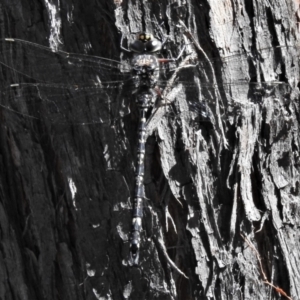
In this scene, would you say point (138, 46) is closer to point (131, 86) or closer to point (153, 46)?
point (153, 46)

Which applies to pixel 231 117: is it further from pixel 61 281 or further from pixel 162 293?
pixel 61 281

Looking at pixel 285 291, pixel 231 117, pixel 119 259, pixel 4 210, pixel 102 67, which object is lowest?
pixel 285 291

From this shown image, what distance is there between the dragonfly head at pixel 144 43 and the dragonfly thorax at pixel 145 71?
6cm

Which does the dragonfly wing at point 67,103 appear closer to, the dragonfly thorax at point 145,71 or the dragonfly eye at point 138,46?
the dragonfly thorax at point 145,71

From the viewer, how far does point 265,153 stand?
2234 mm

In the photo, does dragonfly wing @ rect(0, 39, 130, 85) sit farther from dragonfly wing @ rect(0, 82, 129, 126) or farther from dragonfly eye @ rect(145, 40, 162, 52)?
dragonfly eye @ rect(145, 40, 162, 52)

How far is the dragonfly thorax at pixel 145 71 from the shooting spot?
7.50ft

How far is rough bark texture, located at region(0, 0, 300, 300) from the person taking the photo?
2.20 meters

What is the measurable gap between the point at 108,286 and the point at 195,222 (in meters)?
0.35

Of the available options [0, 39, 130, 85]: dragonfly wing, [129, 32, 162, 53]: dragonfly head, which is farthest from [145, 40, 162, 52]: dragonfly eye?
[0, 39, 130, 85]: dragonfly wing

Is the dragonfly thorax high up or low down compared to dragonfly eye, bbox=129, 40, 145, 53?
down

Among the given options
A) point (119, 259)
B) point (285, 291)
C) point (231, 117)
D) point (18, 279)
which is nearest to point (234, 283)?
point (285, 291)

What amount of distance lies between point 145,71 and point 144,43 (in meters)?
0.18

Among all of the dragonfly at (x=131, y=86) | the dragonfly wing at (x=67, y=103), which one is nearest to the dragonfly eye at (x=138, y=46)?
the dragonfly at (x=131, y=86)
